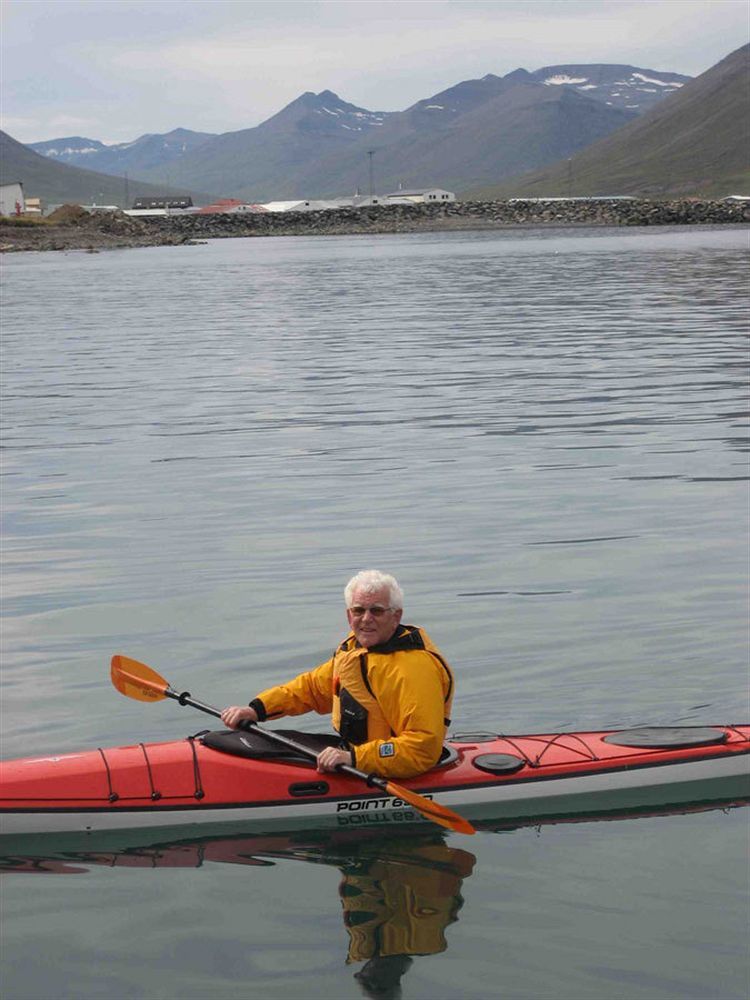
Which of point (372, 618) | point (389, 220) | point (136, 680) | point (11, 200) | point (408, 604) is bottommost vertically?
point (408, 604)

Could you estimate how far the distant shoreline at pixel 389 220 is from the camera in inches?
5738

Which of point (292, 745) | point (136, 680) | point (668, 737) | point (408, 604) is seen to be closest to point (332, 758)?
point (292, 745)

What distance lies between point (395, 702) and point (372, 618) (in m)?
0.57

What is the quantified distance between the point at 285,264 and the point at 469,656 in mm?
83336


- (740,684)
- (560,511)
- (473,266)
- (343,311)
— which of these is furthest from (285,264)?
(740,684)

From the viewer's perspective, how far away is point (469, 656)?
11.7 metres

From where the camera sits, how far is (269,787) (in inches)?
338

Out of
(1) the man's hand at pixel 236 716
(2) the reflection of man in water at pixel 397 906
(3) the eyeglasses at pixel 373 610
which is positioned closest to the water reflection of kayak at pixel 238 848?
(2) the reflection of man in water at pixel 397 906

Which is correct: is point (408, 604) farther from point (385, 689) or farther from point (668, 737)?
point (385, 689)

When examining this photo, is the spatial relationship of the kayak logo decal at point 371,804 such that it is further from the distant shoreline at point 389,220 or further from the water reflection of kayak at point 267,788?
the distant shoreline at point 389,220

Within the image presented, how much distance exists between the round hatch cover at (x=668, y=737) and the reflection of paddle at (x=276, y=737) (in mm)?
1241

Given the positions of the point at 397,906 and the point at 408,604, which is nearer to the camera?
the point at 397,906

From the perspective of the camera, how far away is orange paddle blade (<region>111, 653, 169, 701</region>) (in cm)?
945

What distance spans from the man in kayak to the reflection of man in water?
54 centimetres
